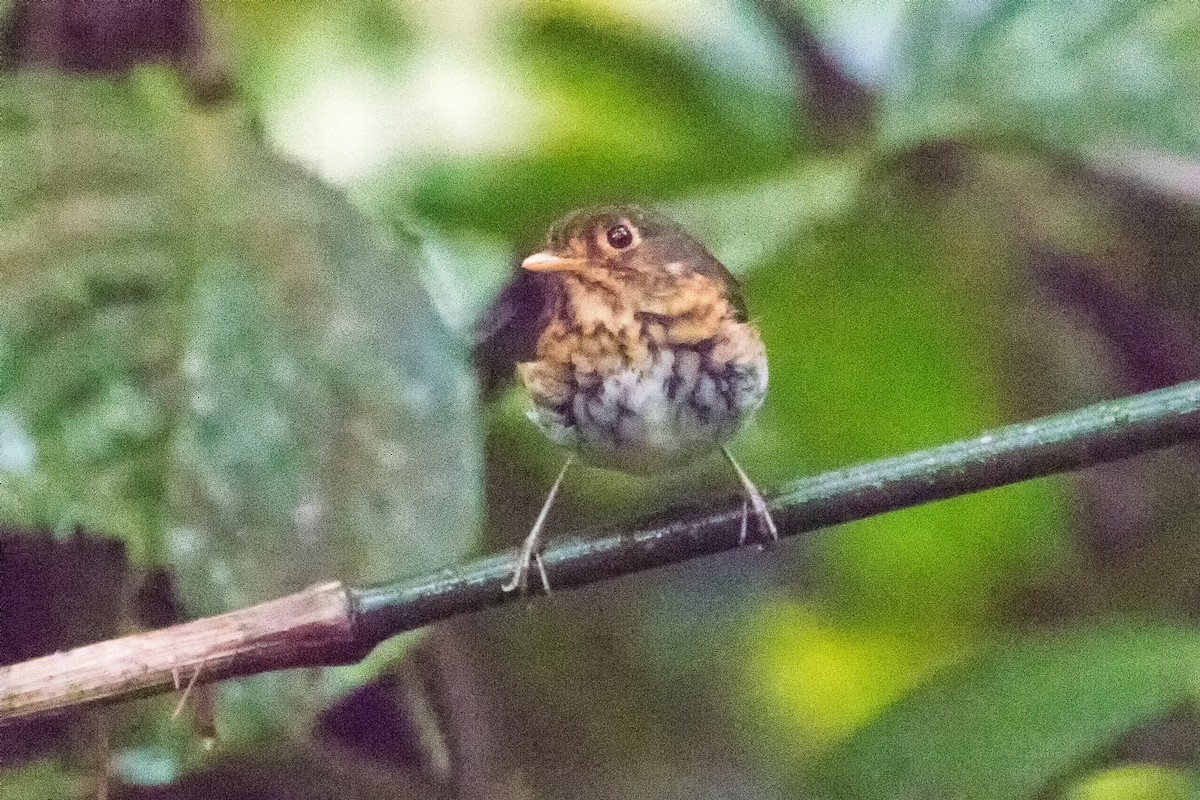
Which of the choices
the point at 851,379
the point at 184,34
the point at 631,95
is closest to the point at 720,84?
the point at 631,95

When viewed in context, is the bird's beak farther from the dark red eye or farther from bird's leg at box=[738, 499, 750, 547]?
bird's leg at box=[738, 499, 750, 547]

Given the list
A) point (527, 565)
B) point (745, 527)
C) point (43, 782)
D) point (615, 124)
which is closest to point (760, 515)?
point (745, 527)

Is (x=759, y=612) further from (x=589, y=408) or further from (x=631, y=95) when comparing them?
(x=631, y=95)

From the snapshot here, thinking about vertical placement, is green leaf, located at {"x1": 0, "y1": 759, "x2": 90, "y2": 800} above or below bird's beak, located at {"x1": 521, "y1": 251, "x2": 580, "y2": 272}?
below

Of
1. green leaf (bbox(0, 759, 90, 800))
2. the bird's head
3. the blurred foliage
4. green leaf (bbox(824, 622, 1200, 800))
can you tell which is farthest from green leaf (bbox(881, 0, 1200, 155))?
green leaf (bbox(0, 759, 90, 800))

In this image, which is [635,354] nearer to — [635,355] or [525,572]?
[635,355]

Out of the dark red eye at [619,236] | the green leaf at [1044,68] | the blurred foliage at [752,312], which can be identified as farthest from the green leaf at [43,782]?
the green leaf at [1044,68]

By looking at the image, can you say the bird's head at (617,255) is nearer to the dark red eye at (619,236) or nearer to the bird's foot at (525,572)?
the dark red eye at (619,236)
